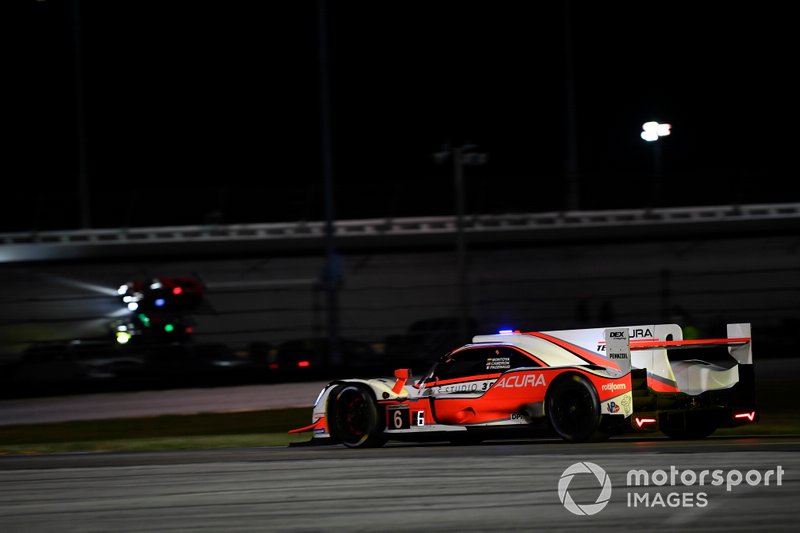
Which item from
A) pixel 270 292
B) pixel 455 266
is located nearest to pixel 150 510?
pixel 270 292

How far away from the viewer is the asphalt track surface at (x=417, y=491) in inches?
267

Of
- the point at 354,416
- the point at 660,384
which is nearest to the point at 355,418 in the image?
the point at 354,416

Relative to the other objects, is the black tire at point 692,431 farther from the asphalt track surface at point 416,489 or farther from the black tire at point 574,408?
the black tire at point 574,408

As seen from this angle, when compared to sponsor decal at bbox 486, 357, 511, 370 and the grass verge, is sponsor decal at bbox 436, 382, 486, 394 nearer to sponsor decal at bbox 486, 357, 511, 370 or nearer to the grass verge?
sponsor decal at bbox 486, 357, 511, 370

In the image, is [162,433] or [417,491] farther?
[162,433]

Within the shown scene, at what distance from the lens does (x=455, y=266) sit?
141 ft

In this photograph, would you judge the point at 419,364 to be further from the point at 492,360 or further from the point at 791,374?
the point at 492,360

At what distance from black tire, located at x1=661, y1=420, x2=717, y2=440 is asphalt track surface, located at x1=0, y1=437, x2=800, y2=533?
0.14 m

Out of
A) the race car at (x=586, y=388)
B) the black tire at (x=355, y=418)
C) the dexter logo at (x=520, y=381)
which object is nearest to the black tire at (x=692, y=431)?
the race car at (x=586, y=388)

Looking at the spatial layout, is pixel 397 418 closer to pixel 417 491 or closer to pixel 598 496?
pixel 417 491

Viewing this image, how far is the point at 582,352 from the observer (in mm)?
10961

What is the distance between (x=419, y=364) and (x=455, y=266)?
791 inches

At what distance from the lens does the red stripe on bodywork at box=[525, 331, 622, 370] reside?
1059 centimetres

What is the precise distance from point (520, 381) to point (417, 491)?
3243 millimetres
